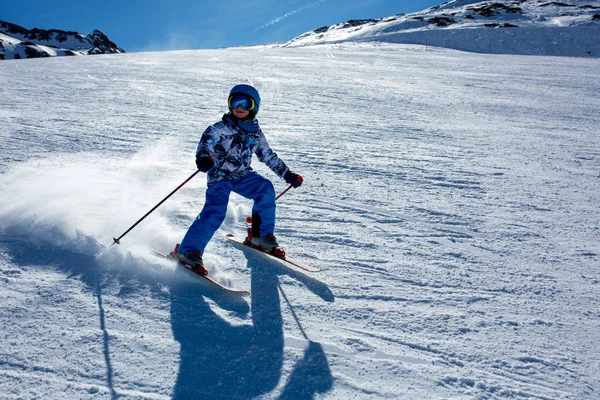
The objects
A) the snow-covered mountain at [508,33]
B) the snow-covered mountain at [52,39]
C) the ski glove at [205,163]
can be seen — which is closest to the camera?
the ski glove at [205,163]

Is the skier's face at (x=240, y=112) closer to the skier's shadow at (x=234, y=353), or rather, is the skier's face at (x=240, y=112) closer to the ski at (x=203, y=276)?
the ski at (x=203, y=276)

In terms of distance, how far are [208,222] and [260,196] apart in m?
0.48

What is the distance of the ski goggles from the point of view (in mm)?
2930

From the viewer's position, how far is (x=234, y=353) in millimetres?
1985

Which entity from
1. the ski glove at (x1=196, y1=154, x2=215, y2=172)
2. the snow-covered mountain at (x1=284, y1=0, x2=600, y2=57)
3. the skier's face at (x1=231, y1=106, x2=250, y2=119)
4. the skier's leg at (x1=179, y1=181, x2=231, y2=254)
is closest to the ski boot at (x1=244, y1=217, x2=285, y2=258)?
the skier's leg at (x1=179, y1=181, x2=231, y2=254)

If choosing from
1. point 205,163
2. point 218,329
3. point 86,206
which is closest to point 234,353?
point 218,329

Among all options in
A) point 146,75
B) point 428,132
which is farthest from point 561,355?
point 146,75

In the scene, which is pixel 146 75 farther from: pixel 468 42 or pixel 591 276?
pixel 468 42

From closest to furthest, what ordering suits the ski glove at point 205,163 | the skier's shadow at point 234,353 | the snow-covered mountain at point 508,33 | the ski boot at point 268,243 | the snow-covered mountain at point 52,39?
the skier's shadow at point 234,353 → the ski glove at point 205,163 → the ski boot at point 268,243 → the snow-covered mountain at point 508,33 → the snow-covered mountain at point 52,39

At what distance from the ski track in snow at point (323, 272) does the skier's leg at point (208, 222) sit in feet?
0.74

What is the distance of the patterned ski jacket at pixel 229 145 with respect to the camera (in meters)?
2.93

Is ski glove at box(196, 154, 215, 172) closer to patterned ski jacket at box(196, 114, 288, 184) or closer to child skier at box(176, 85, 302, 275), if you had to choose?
child skier at box(176, 85, 302, 275)

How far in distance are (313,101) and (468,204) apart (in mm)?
5684

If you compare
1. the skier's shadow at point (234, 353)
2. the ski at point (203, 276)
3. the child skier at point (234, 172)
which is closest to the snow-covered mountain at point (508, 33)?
the child skier at point (234, 172)
